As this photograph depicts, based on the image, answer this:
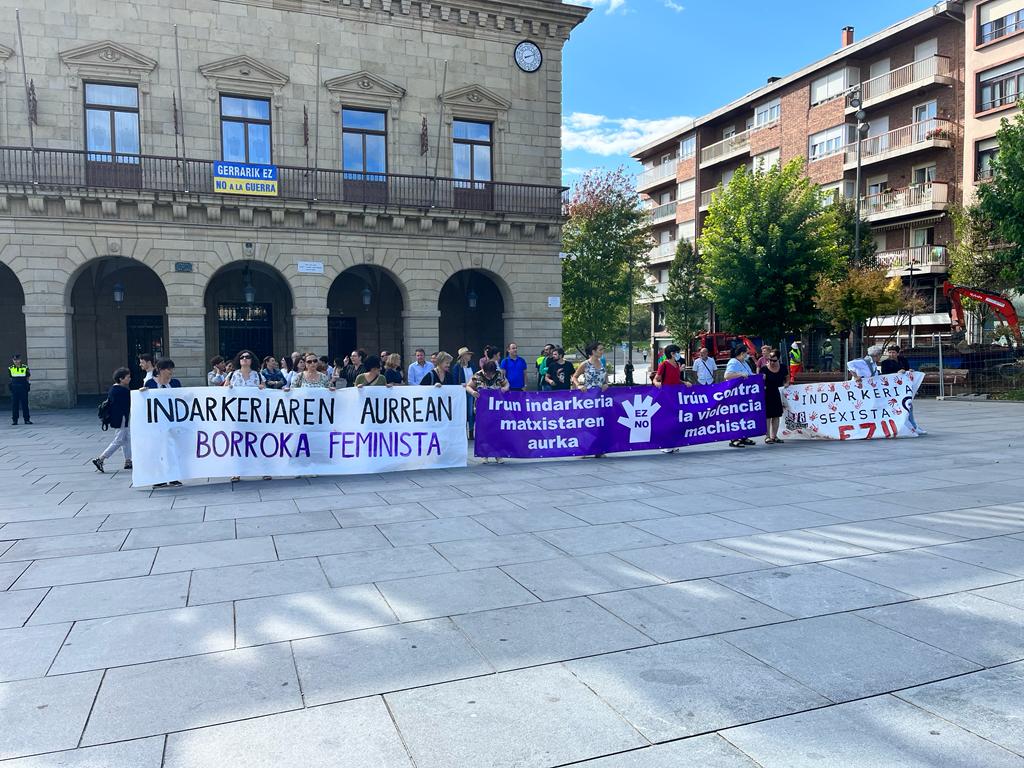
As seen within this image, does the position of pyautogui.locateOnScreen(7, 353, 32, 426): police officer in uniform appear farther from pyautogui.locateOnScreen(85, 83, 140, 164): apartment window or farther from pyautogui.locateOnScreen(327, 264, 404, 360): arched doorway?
pyautogui.locateOnScreen(327, 264, 404, 360): arched doorway

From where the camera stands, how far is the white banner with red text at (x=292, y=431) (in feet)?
31.8

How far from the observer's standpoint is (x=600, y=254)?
119 feet

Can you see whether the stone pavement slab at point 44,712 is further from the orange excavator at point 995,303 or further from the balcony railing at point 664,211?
the balcony railing at point 664,211

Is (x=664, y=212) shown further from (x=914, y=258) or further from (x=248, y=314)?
(x=248, y=314)

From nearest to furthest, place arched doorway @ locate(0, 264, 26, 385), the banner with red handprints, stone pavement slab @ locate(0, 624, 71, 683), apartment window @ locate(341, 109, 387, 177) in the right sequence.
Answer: stone pavement slab @ locate(0, 624, 71, 683) < the banner with red handprints < apartment window @ locate(341, 109, 387, 177) < arched doorway @ locate(0, 264, 26, 385)

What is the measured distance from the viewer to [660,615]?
4844 millimetres

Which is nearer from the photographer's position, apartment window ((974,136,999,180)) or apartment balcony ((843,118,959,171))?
apartment window ((974,136,999,180))

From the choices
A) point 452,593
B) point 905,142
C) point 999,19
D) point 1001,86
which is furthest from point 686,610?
point 905,142

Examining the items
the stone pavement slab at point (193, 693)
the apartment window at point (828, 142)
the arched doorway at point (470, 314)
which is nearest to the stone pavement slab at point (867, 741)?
the stone pavement slab at point (193, 693)

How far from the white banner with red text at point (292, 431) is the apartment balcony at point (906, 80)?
114 ft

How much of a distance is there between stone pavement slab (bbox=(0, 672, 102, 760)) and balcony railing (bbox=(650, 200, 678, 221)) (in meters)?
58.6

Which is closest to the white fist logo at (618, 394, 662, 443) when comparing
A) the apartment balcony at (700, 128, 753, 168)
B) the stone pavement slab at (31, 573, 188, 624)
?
the stone pavement slab at (31, 573, 188, 624)

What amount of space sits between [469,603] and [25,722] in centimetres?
257

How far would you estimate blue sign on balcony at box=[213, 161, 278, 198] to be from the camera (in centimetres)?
2255
